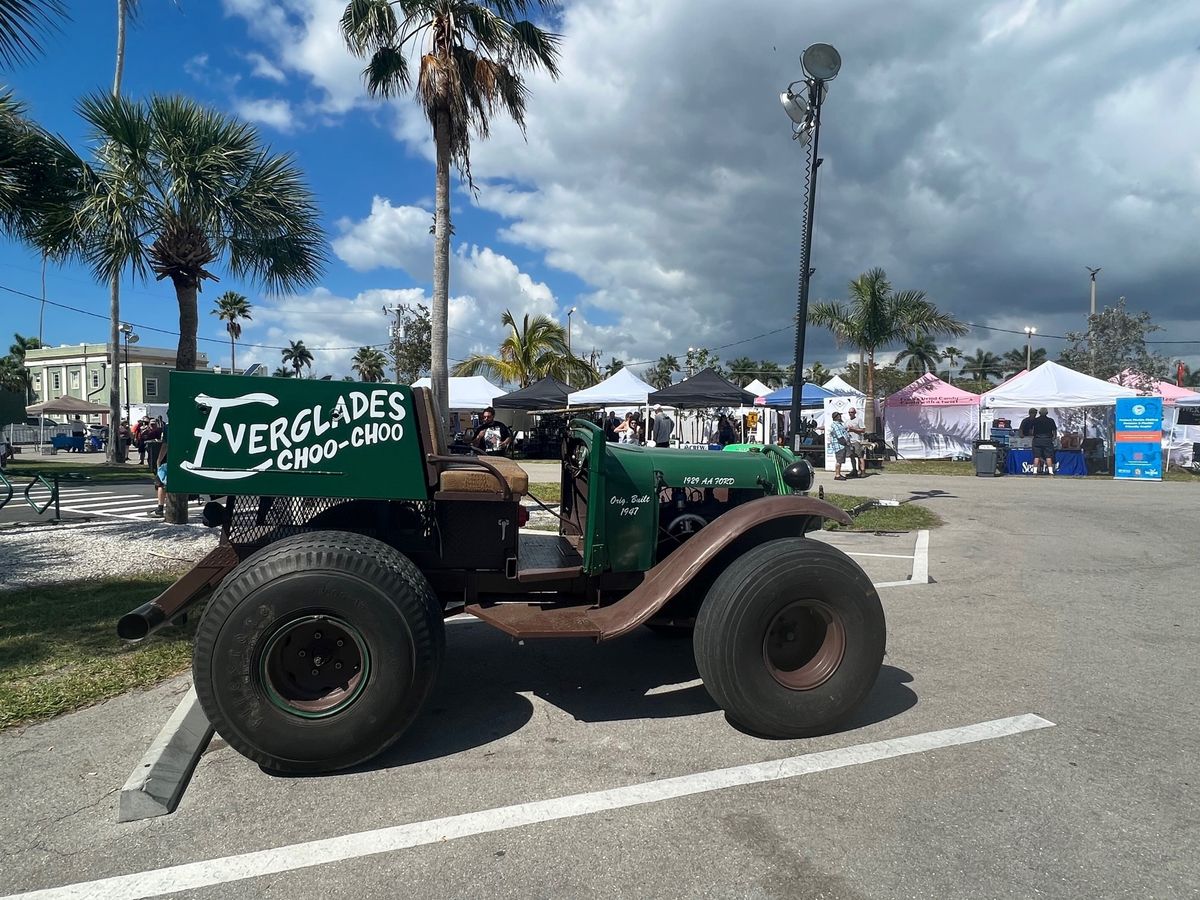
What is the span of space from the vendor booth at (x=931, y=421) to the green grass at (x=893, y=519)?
509 inches

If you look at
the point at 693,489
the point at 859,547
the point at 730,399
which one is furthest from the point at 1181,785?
the point at 730,399

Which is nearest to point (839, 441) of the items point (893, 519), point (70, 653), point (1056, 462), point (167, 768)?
point (893, 519)

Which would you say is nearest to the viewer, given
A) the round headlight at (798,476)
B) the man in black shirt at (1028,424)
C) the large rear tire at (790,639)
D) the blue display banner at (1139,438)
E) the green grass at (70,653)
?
the large rear tire at (790,639)

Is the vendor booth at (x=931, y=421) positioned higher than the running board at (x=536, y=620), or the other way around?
the vendor booth at (x=931, y=421)

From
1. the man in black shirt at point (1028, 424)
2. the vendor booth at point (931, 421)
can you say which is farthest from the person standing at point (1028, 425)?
the vendor booth at point (931, 421)

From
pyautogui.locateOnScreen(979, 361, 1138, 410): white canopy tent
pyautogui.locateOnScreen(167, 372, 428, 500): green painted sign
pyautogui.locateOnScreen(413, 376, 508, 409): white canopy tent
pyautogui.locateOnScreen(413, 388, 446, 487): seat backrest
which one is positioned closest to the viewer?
pyautogui.locateOnScreen(167, 372, 428, 500): green painted sign

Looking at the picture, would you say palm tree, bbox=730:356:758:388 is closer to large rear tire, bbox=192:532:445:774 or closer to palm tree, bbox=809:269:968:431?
palm tree, bbox=809:269:968:431

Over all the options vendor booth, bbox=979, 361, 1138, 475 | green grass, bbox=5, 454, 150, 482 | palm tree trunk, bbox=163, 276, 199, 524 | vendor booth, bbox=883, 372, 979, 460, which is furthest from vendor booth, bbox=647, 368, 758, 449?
green grass, bbox=5, 454, 150, 482

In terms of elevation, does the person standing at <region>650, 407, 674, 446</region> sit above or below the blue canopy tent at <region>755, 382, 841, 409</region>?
below

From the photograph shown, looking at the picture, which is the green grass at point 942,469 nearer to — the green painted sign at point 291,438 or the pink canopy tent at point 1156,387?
the pink canopy tent at point 1156,387

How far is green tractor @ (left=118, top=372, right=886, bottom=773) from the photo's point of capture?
3115 millimetres

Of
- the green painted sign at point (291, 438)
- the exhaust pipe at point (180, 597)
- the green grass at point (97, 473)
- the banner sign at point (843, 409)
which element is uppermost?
the banner sign at point (843, 409)

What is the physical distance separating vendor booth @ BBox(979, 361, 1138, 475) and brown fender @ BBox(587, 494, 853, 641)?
20105mm

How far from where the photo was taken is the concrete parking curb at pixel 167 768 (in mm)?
2873
